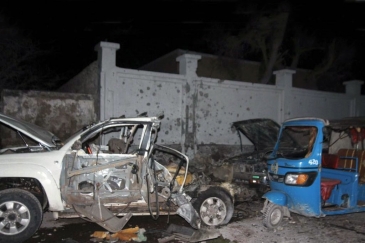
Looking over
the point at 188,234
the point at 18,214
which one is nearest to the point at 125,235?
the point at 188,234

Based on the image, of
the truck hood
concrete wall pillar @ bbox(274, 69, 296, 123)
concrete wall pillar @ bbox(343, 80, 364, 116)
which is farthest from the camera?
concrete wall pillar @ bbox(343, 80, 364, 116)

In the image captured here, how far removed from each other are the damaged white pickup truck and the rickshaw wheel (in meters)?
1.22

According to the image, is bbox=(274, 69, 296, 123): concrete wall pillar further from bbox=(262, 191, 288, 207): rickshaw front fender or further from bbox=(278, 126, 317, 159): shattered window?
bbox=(262, 191, 288, 207): rickshaw front fender

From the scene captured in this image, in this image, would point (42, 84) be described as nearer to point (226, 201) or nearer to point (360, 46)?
point (226, 201)

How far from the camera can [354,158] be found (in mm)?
6957

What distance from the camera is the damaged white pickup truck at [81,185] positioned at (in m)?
5.36

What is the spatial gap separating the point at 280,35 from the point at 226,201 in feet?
36.6

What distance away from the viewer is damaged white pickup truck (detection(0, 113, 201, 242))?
17.6ft

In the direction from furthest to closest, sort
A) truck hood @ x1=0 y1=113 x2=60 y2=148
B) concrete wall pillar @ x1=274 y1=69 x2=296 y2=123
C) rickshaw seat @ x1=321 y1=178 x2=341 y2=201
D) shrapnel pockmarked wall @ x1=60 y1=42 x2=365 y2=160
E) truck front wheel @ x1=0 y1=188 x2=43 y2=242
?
concrete wall pillar @ x1=274 y1=69 x2=296 y2=123 → shrapnel pockmarked wall @ x1=60 y1=42 x2=365 y2=160 → rickshaw seat @ x1=321 y1=178 x2=341 y2=201 → truck hood @ x1=0 y1=113 x2=60 y2=148 → truck front wheel @ x1=0 y1=188 x2=43 y2=242

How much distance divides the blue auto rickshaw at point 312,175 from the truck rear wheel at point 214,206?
2.30 feet

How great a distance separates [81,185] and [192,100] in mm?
6410

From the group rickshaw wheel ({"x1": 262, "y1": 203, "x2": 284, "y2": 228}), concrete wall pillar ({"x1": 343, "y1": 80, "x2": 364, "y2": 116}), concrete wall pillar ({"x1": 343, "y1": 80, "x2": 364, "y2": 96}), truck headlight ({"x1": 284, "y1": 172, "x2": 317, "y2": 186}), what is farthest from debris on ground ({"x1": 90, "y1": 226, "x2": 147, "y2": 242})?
concrete wall pillar ({"x1": 343, "y1": 80, "x2": 364, "y2": 96})

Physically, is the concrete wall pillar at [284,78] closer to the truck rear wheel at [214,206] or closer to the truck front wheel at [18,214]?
the truck rear wheel at [214,206]

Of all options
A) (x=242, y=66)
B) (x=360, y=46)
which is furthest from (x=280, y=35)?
(x=360, y=46)
